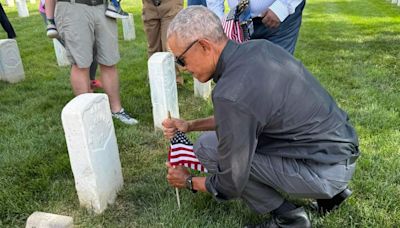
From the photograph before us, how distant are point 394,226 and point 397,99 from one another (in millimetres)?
2252

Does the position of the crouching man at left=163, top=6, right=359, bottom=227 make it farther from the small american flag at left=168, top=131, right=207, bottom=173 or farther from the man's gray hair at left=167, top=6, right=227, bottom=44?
the small american flag at left=168, top=131, right=207, bottom=173

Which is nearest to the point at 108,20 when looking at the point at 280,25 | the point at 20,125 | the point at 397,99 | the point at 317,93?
the point at 20,125

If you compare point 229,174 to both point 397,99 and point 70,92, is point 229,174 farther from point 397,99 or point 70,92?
point 70,92

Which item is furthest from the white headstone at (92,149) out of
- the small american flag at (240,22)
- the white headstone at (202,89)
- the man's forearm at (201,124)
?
the white headstone at (202,89)

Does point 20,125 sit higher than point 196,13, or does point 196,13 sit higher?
point 196,13

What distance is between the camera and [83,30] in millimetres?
3369

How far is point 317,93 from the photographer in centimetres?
186

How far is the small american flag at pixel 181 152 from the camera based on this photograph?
2.33m

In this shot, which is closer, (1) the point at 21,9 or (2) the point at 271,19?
(2) the point at 271,19

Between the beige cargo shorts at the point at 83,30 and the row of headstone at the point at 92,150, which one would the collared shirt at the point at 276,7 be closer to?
the row of headstone at the point at 92,150

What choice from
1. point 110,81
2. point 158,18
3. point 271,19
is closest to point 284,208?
point 271,19

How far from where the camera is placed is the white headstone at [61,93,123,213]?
2.15 m

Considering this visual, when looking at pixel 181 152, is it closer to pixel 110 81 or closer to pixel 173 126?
pixel 173 126

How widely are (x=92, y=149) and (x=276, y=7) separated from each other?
1525 millimetres
